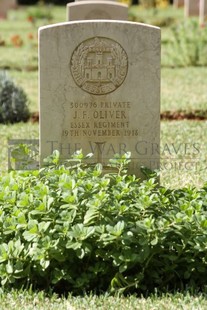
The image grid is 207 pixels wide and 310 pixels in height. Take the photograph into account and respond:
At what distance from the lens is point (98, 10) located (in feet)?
30.9

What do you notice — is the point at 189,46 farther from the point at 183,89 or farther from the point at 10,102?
the point at 10,102

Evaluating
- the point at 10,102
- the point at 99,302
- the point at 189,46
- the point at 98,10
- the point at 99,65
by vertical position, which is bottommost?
the point at 99,302

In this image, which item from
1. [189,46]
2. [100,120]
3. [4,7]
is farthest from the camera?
[4,7]

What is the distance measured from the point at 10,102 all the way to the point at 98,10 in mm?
1425

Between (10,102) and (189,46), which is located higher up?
A: (189,46)

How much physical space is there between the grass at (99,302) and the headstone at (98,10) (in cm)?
539

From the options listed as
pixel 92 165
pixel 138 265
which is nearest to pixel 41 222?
pixel 138 265

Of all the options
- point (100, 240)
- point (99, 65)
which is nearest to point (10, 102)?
point (99, 65)

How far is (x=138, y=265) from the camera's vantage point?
14.7ft

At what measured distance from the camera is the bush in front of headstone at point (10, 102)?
30.5ft

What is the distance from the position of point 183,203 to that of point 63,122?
42.7 inches

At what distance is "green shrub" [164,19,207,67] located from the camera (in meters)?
13.4

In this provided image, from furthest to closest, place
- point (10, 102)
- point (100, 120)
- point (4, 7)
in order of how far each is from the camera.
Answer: point (4, 7)
point (10, 102)
point (100, 120)

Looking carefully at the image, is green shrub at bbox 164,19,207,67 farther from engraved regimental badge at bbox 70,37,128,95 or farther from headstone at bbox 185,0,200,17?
engraved regimental badge at bbox 70,37,128,95
